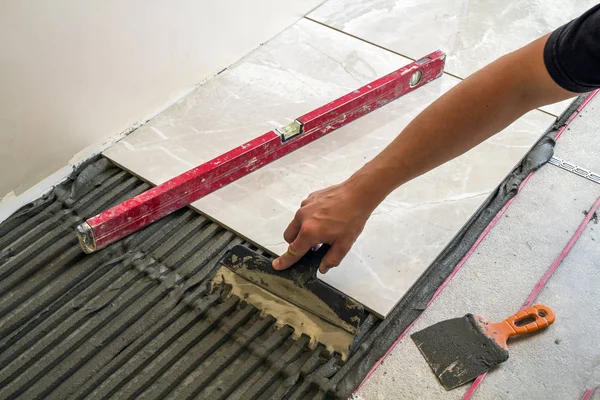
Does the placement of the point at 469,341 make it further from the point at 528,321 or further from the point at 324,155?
the point at 324,155

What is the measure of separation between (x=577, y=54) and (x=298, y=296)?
0.74m

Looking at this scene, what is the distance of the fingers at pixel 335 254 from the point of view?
1.25 metres

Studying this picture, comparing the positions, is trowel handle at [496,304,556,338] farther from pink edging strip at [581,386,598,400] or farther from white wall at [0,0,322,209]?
white wall at [0,0,322,209]

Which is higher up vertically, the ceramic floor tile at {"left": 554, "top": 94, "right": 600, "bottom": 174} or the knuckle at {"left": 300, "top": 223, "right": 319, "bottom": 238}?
the knuckle at {"left": 300, "top": 223, "right": 319, "bottom": 238}

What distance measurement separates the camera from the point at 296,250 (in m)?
1.26

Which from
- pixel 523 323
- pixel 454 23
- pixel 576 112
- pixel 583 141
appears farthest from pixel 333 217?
pixel 454 23

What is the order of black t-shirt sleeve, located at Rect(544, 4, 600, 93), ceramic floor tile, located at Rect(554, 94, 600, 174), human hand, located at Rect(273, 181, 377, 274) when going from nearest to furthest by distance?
black t-shirt sleeve, located at Rect(544, 4, 600, 93), human hand, located at Rect(273, 181, 377, 274), ceramic floor tile, located at Rect(554, 94, 600, 174)

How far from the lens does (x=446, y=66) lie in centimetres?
219

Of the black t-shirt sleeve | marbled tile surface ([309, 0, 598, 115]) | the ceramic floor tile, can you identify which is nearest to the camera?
the black t-shirt sleeve

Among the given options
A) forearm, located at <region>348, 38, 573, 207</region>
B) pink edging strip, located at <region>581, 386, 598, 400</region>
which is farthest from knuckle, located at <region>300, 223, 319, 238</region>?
pink edging strip, located at <region>581, 386, 598, 400</region>

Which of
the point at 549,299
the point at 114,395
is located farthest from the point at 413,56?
the point at 114,395

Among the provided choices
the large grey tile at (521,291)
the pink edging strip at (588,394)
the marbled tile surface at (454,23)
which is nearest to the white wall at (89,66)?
the marbled tile surface at (454,23)

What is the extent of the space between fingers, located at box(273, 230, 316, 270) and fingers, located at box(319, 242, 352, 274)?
5 centimetres

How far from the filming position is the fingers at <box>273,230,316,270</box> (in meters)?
1.22
